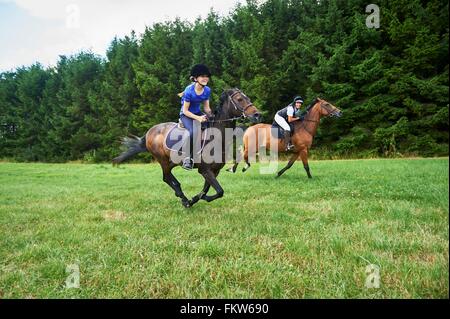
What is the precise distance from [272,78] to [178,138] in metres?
22.8

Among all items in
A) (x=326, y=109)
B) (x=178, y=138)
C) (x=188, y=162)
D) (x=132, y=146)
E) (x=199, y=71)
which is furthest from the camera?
(x=326, y=109)

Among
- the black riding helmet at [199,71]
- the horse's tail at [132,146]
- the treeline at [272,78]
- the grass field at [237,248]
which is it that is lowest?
the grass field at [237,248]

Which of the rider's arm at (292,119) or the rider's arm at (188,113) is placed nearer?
the rider's arm at (188,113)

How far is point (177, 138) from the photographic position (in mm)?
6668

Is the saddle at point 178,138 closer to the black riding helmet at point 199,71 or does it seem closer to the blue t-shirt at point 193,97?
the blue t-shirt at point 193,97

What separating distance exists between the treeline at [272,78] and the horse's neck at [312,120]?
8854 mm

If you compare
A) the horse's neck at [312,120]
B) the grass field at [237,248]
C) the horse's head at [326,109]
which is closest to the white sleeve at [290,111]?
the horse's neck at [312,120]

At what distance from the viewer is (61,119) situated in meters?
39.5

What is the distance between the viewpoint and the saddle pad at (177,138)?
6359mm

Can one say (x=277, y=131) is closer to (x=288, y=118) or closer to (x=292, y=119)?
(x=288, y=118)

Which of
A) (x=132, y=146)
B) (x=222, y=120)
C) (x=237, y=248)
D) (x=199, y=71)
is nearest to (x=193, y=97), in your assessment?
(x=199, y=71)

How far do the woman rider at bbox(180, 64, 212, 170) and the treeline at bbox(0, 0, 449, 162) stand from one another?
1185cm
